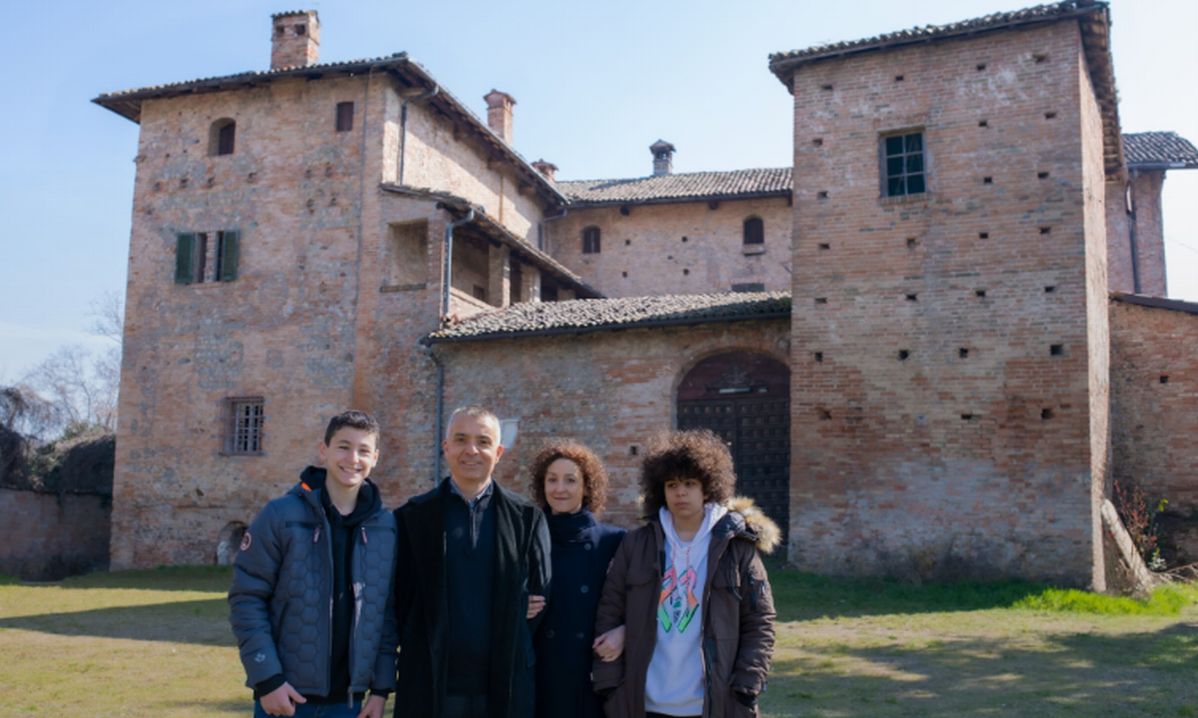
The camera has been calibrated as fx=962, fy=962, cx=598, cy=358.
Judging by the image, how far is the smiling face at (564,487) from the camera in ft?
13.7

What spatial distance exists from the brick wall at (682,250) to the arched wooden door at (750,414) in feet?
27.5

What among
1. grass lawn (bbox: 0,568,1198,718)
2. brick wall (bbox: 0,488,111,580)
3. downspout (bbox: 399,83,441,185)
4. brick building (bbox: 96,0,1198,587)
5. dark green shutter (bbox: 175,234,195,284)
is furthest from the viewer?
brick wall (bbox: 0,488,111,580)

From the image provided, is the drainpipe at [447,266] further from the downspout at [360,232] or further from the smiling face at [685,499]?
the smiling face at [685,499]

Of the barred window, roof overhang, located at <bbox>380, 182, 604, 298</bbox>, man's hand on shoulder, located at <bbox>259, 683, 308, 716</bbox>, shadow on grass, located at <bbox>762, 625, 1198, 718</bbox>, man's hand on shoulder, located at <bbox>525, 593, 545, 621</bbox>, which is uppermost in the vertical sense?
roof overhang, located at <bbox>380, 182, 604, 298</bbox>

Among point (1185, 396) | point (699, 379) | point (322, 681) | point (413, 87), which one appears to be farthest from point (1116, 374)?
point (322, 681)

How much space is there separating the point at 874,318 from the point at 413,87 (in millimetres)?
10417

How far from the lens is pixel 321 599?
3.66m

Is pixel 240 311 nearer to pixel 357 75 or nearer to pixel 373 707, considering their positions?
pixel 357 75

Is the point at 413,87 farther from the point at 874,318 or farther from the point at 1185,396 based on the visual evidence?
the point at 1185,396

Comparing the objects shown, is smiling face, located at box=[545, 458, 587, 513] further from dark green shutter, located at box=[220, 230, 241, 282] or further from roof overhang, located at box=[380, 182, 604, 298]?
dark green shutter, located at box=[220, 230, 241, 282]

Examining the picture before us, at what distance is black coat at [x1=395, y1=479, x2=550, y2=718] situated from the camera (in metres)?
3.67

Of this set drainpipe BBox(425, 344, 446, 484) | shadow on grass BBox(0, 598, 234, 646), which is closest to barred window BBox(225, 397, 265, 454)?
drainpipe BBox(425, 344, 446, 484)

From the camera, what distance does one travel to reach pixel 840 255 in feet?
47.3

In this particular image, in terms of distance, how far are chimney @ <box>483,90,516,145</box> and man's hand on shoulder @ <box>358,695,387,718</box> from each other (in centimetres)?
2221
